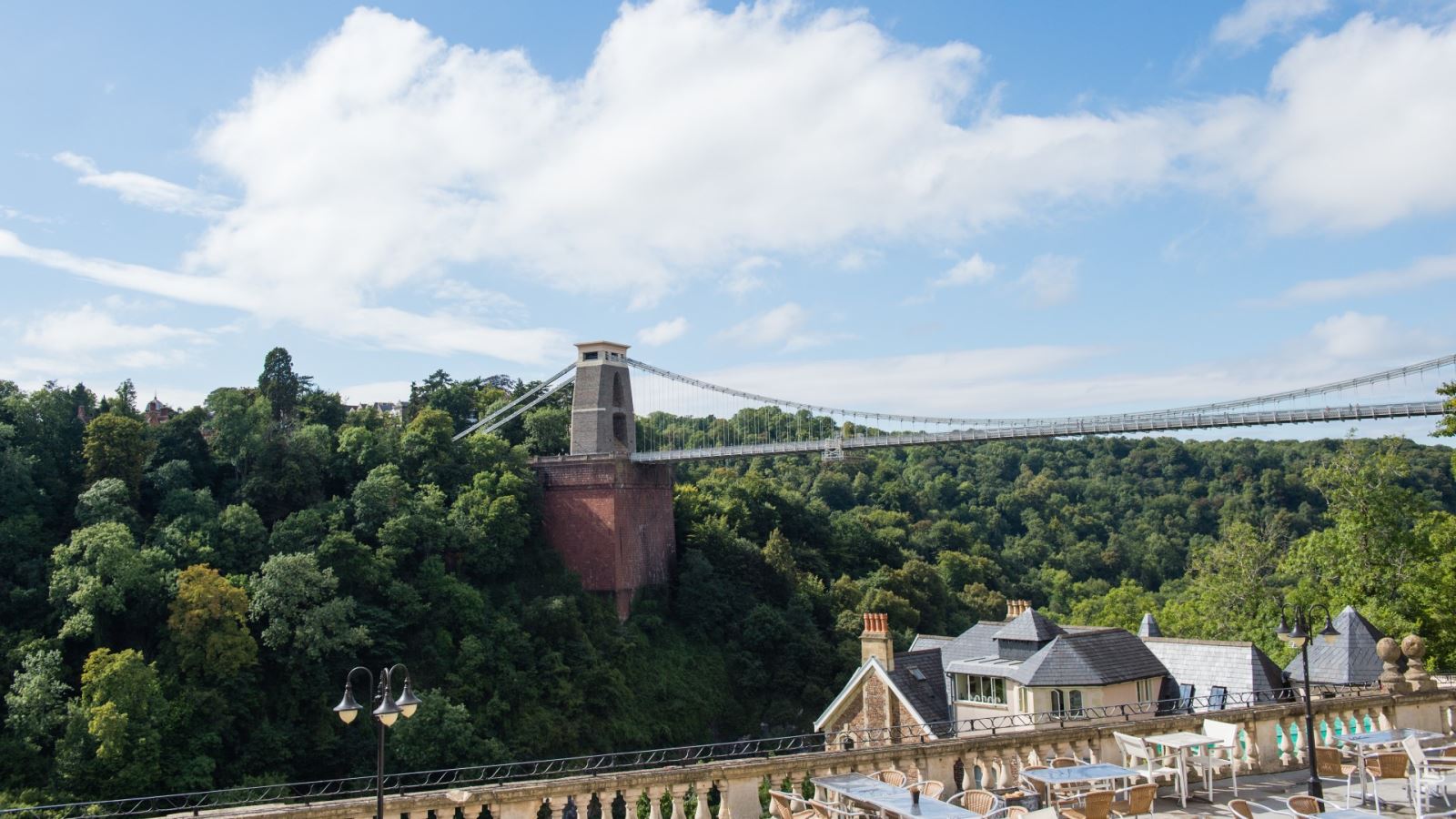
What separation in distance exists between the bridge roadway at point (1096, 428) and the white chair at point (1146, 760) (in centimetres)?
2426

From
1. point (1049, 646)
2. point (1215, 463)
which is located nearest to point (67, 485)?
point (1049, 646)

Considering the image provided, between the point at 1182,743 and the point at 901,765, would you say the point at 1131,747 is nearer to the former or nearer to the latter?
the point at 1182,743

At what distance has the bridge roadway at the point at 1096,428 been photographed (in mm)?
36656

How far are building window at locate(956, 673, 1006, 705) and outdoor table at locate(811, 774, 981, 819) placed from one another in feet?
47.7

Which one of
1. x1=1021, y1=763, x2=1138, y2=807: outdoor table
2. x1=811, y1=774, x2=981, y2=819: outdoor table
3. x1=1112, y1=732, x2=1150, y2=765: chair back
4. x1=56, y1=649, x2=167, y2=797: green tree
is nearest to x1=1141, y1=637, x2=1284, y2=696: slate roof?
x1=1112, y1=732, x2=1150, y2=765: chair back

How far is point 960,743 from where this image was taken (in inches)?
404

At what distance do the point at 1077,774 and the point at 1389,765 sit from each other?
10.7 feet

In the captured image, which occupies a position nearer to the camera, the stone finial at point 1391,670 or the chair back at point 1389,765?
the chair back at point 1389,765

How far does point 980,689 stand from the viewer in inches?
928

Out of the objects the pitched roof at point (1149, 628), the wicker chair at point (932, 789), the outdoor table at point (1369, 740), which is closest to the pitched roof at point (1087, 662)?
the pitched roof at point (1149, 628)

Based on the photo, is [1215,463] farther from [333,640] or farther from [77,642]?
[77,642]

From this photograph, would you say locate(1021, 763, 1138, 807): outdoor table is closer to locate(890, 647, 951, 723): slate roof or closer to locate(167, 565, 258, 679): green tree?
locate(890, 647, 951, 723): slate roof

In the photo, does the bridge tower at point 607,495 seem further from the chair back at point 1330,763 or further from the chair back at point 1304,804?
the chair back at point 1304,804

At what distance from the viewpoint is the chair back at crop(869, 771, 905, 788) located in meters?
9.51
